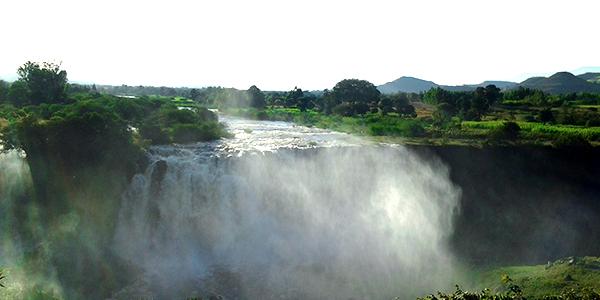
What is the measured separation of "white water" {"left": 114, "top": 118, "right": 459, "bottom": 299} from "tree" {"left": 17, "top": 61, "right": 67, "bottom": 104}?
32519 millimetres

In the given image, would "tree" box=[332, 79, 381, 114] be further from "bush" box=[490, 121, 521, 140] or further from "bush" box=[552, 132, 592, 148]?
"bush" box=[552, 132, 592, 148]

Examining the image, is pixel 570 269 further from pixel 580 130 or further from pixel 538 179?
pixel 580 130

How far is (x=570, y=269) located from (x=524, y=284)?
6.54 ft

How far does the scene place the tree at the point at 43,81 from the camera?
190 ft

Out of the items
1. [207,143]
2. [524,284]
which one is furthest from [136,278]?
[524,284]

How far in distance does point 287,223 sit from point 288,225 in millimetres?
161

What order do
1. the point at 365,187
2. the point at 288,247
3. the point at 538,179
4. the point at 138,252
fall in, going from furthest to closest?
the point at 538,179 < the point at 365,187 < the point at 288,247 < the point at 138,252

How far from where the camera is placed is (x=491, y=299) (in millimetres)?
11406

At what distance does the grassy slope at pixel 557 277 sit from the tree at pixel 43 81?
54.0m

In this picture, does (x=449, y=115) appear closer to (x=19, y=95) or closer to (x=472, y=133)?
(x=472, y=133)

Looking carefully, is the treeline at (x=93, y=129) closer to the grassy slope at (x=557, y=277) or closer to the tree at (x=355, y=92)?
the grassy slope at (x=557, y=277)

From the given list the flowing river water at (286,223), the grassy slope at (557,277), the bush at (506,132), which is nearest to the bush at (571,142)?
the bush at (506,132)

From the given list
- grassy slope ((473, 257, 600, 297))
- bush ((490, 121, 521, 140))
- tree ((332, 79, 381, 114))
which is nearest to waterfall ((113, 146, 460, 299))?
grassy slope ((473, 257, 600, 297))

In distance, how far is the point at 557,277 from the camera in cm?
1947
